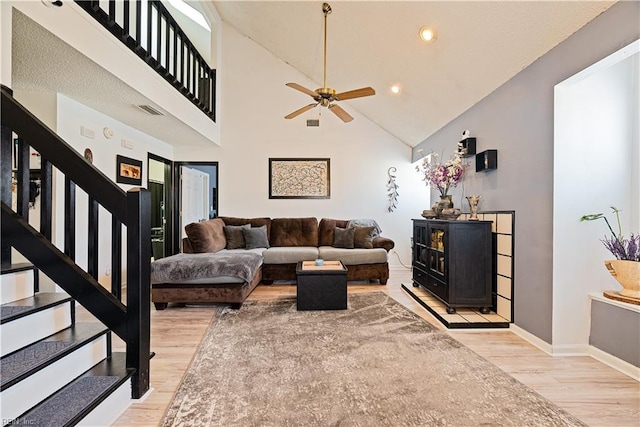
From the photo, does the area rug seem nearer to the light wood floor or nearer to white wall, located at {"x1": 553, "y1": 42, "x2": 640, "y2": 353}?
the light wood floor

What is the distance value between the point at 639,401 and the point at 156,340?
10.8ft

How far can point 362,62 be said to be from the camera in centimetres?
414

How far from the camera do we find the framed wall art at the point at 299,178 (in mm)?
5910

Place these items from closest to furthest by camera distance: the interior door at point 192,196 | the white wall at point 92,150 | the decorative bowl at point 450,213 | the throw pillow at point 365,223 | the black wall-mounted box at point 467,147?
the white wall at point 92,150 < the black wall-mounted box at point 467,147 < the decorative bowl at point 450,213 < the throw pillow at point 365,223 < the interior door at point 192,196

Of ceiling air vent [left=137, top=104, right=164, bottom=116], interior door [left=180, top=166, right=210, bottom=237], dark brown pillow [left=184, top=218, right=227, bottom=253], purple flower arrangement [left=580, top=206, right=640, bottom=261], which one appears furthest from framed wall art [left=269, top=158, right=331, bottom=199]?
purple flower arrangement [left=580, top=206, right=640, bottom=261]

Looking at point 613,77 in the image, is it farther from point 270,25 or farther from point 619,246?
point 270,25

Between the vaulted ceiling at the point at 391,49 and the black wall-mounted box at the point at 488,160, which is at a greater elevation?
the vaulted ceiling at the point at 391,49

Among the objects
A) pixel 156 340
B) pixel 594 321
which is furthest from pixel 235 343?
pixel 594 321

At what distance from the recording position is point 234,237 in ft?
16.8

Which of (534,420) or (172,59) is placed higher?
(172,59)

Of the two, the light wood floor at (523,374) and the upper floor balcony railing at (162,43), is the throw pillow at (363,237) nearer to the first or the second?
the light wood floor at (523,374)

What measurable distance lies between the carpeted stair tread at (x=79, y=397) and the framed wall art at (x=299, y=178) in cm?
432

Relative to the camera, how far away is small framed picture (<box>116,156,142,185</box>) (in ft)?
14.1

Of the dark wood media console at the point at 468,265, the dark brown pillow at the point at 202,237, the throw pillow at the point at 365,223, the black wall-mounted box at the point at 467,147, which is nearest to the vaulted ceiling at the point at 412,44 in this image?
the black wall-mounted box at the point at 467,147
